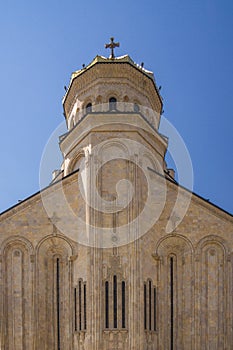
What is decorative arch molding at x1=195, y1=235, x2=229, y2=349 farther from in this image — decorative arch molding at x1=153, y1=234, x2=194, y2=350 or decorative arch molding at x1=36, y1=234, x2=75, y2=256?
decorative arch molding at x1=36, y1=234, x2=75, y2=256

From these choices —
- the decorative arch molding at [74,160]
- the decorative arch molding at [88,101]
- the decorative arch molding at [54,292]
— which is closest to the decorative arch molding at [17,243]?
the decorative arch molding at [54,292]

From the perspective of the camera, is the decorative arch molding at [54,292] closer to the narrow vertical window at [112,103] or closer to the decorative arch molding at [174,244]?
the decorative arch molding at [174,244]

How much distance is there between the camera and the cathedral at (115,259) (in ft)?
80.0

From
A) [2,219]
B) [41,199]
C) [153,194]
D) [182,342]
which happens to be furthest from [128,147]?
[182,342]

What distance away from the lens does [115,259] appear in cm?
2459

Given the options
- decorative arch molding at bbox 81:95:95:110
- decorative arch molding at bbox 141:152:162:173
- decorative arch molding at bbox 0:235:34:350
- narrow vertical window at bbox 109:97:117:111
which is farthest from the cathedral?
decorative arch molding at bbox 81:95:95:110

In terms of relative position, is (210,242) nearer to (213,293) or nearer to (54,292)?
(213,293)

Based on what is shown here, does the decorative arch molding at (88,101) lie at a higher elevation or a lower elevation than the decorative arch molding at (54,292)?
higher

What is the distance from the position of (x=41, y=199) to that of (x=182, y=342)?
9.85 meters

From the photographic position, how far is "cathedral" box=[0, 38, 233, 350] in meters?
24.4

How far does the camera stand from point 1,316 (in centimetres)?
2495

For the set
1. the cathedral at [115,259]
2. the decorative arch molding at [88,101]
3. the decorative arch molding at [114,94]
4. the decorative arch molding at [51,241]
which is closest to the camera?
the cathedral at [115,259]

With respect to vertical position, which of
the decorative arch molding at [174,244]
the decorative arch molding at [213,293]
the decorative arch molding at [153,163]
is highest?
the decorative arch molding at [153,163]

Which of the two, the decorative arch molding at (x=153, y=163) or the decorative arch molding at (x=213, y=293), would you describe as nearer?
the decorative arch molding at (x=213, y=293)
